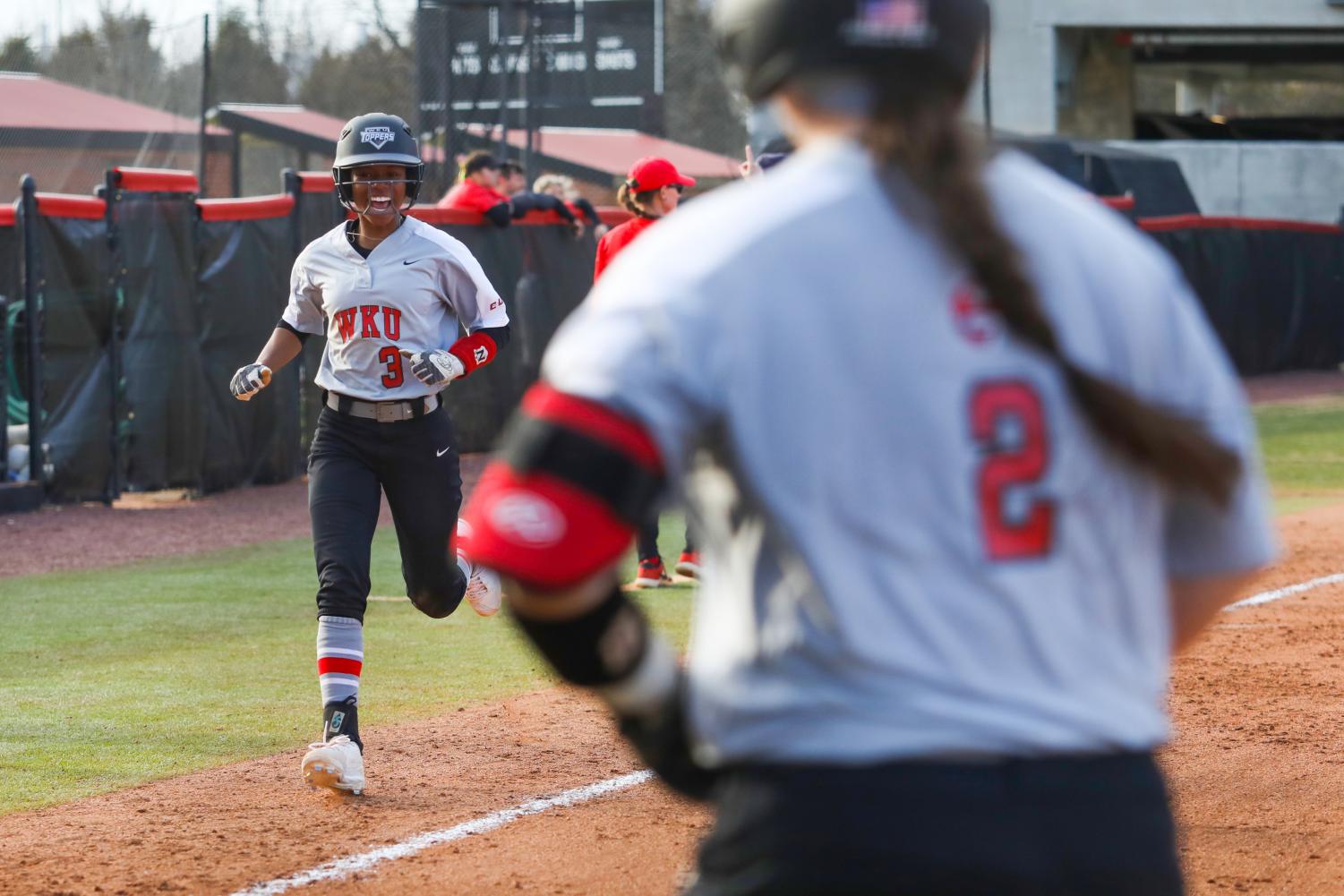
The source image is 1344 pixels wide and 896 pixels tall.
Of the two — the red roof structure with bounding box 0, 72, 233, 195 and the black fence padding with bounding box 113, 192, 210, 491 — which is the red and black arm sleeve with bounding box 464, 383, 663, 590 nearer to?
the black fence padding with bounding box 113, 192, 210, 491

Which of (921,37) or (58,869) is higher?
(921,37)

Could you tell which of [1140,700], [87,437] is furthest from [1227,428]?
[87,437]

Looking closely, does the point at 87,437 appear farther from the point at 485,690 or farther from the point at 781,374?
the point at 781,374

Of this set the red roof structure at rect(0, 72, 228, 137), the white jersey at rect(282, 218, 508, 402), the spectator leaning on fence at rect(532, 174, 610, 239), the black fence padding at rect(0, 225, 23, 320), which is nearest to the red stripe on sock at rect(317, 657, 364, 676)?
the white jersey at rect(282, 218, 508, 402)

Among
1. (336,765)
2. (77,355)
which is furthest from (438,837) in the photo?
(77,355)

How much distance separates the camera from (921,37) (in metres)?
1.94

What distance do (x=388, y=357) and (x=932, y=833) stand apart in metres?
4.88

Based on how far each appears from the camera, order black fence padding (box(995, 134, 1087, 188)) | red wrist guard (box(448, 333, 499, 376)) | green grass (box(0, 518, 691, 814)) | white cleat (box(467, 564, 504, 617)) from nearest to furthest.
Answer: red wrist guard (box(448, 333, 499, 376))
green grass (box(0, 518, 691, 814))
white cleat (box(467, 564, 504, 617))
black fence padding (box(995, 134, 1087, 188))

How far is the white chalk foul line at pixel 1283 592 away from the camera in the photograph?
9.98 m

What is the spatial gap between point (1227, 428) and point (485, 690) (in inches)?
241

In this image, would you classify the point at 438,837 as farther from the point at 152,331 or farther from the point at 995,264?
the point at 152,331

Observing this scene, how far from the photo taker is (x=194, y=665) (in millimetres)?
8445

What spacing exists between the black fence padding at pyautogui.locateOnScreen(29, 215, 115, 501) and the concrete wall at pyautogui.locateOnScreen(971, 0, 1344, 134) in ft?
82.3

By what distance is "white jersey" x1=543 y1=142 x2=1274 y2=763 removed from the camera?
1.85m
